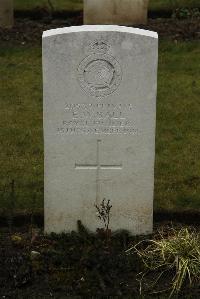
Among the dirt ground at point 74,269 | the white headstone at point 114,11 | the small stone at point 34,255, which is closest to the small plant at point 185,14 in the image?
the white headstone at point 114,11

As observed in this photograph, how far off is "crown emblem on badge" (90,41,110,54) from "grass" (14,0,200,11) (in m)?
7.01

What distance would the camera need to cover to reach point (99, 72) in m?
6.20

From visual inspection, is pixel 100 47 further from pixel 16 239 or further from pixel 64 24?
pixel 64 24

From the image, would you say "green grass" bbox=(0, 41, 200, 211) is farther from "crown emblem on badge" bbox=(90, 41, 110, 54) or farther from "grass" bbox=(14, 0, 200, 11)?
"grass" bbox=(14, 0, 200, 11)

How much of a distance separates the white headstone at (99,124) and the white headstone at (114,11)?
5.76 m

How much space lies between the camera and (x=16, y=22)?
41.0 feet

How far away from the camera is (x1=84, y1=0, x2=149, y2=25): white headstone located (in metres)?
11.8

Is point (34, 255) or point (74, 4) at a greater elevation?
point (74, 4)

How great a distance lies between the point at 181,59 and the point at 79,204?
16.5ft

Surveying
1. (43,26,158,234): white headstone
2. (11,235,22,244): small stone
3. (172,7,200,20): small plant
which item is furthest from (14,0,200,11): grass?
(11,235,22,244): small stone

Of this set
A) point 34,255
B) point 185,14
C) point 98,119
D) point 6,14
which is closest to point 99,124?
point 98,119

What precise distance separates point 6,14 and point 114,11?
1.56 m

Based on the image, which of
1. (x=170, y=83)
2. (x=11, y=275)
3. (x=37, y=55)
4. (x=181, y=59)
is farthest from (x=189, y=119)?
(x=11, y=275)

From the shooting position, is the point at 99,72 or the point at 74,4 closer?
the point at 99,72
